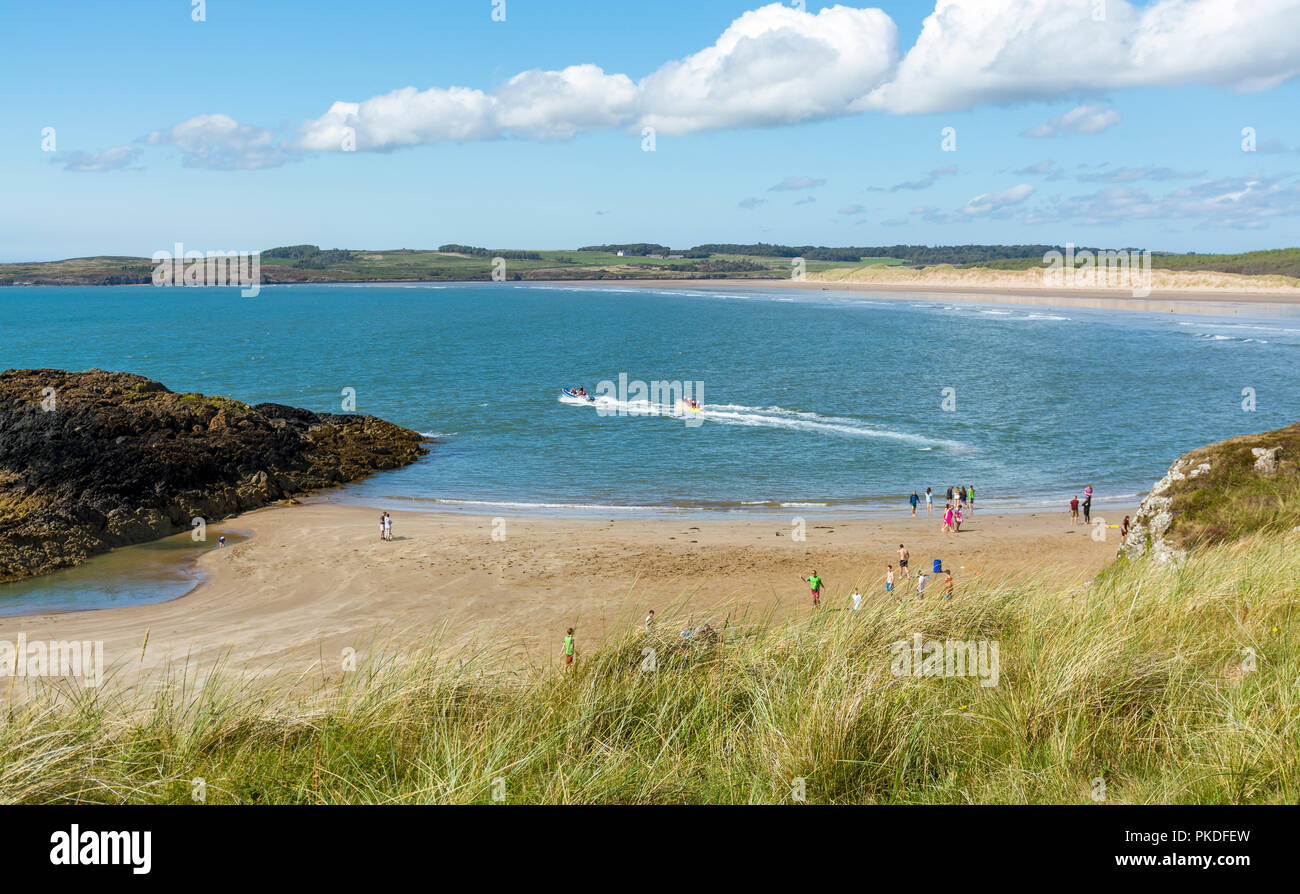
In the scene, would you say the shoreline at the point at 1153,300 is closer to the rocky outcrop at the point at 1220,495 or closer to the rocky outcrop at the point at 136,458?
the rocky outcrop at the point at 1220,495

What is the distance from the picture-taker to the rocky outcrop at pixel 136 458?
2650 centimetres

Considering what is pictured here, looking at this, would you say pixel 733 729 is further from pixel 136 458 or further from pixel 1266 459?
pixel 136 458

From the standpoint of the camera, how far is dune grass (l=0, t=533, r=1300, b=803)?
4609 millimetres

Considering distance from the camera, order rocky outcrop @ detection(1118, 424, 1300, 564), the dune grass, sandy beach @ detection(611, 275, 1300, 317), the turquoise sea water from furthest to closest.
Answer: sandy beach @ detection(611, 275, 1300, 317)
the turquoise sea water
rocky outcrop @ detection(1118, 424, 1300, 564)
the dune grass

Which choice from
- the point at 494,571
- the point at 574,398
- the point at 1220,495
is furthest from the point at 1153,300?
the point at 494,571

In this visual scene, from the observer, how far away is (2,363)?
80.2 metres

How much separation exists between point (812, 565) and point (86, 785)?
21987mm

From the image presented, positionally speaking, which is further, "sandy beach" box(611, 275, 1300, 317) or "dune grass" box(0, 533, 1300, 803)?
"sandy beach" box(611, 275, 1300, 317)

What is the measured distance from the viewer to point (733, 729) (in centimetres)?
563

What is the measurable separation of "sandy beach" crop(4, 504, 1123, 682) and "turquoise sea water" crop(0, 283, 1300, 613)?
148 inches

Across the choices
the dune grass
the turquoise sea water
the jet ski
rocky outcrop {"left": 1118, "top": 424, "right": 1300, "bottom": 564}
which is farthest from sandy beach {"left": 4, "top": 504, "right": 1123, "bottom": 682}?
the jet ski

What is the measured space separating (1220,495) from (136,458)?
3249 cm

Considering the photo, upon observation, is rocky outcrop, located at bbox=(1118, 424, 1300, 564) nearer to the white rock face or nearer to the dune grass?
the white rock face
